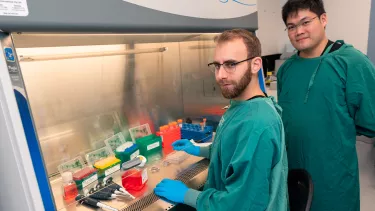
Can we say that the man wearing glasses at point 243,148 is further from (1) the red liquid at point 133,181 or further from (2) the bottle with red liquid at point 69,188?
(2) the bottle with red liquid at point 69,188

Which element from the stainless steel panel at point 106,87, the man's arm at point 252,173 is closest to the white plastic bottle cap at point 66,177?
the stainless steel panel at point 106,87

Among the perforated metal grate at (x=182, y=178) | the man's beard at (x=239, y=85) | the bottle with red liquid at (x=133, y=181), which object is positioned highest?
the man's beard at (x=239, y=85)

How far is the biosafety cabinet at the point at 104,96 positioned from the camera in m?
0.74

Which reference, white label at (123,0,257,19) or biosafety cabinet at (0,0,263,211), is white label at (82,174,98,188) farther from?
white label at (123,0,257,19)

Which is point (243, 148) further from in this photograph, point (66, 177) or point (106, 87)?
point (106, 87)

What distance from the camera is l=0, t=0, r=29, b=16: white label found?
0.66 m

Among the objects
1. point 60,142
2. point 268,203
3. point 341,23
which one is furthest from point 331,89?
point 341,23

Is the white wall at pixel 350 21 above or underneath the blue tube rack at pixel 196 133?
above

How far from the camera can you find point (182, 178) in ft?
4.09

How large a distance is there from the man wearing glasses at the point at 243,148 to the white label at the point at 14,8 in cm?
63

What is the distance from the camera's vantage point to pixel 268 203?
0.90 meters

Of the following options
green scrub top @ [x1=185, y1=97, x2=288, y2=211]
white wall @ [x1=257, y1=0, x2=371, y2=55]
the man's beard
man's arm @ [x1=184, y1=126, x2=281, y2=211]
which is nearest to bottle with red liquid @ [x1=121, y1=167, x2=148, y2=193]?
green scrub top @ [x1=185, y1=97, x2=288, y2=211]

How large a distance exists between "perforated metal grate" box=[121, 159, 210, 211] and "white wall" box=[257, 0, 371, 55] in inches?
87.3

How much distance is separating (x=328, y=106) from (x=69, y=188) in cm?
128
